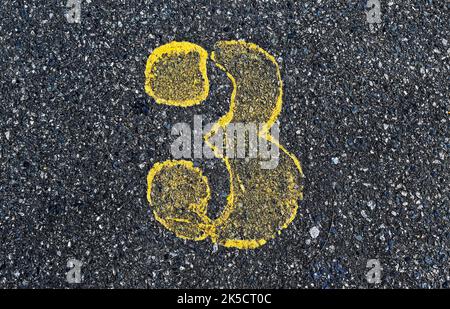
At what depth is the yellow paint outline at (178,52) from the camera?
8.55ft

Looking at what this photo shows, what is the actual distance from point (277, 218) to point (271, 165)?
0.89 feet

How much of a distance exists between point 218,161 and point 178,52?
609 millimetres

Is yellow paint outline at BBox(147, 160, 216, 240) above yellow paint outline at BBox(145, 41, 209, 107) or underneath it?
underneath

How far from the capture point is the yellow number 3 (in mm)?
2537

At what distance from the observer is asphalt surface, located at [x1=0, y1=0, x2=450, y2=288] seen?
8.25 feet

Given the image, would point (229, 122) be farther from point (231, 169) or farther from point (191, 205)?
point (191, 205)

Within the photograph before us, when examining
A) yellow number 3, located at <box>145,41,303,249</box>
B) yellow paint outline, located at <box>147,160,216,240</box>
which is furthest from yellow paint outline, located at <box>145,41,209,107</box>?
yellow paint outline, located at <box>147,160,216,240</box>

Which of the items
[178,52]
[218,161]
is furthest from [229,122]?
[178,52]

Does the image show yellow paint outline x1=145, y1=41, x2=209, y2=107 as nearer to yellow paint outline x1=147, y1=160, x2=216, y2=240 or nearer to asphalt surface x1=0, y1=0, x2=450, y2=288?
asphalt surface x1=0, y1=0, x2=450, y2=288

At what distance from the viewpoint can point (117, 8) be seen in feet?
8.78

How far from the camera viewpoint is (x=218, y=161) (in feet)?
8.48

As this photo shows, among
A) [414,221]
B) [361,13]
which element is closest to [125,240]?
[414,221]

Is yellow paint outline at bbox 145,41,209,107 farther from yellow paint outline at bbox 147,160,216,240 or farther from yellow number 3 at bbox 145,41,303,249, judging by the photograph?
yellow paint outline at bbox 147,160,216,240
